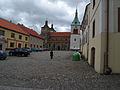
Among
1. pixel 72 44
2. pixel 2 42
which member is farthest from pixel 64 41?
pixel 2 42

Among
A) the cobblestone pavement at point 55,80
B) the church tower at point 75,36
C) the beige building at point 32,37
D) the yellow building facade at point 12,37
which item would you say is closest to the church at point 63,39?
the church tower at point 75,36

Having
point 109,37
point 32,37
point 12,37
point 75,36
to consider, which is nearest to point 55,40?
point 75,36

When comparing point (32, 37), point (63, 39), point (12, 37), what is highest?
point (63, 39)

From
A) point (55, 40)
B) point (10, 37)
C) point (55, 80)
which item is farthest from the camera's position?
point (55, 40)

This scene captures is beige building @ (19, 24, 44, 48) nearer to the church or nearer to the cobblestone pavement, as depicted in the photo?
the church

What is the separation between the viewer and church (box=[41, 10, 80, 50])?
70.4 meters

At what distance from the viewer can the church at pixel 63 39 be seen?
70375mm

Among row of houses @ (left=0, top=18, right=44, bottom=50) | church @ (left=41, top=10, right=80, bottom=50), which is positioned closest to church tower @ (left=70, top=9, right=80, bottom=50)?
church @ (left=41, top=10, right=80, bottom=50)

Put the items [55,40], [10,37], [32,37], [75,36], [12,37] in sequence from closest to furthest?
1. [10,37]
2. [12,37]
3. [32,37]
4. [75,36]
5. [55,40]

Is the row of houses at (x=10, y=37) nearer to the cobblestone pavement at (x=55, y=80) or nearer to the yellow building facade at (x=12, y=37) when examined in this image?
the yellow building facade at (x=12, y=37)

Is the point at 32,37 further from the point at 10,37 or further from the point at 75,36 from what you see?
the point at 75,36

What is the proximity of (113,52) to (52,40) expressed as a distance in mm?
76011

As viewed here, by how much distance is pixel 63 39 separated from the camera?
8244cm

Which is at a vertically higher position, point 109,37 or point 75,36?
point 75,36
